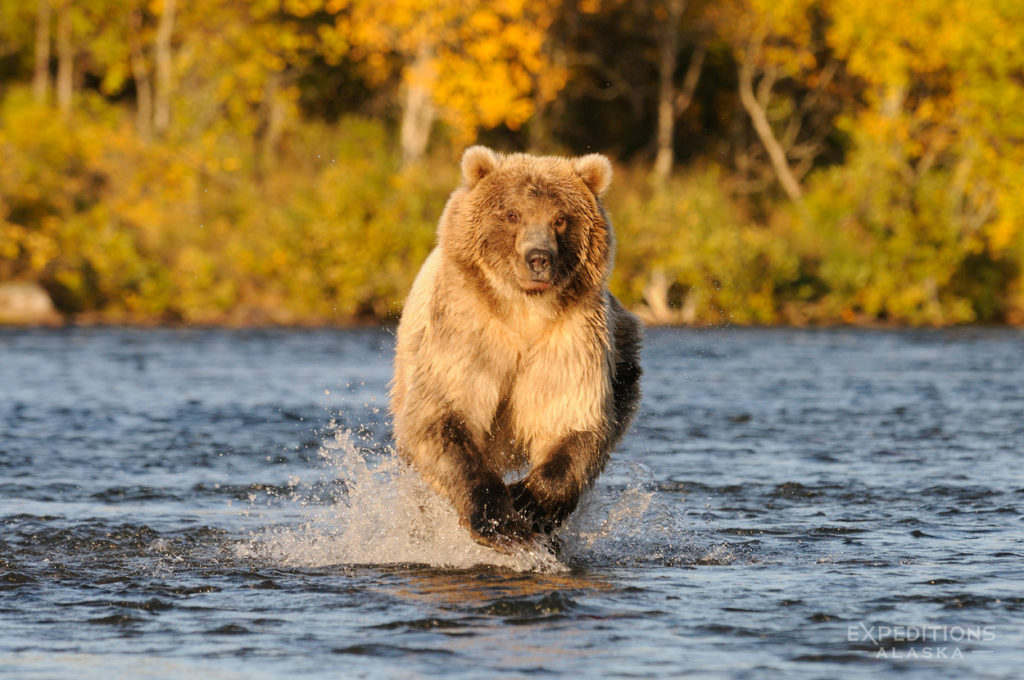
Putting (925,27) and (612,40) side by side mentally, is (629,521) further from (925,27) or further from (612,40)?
(612,40)

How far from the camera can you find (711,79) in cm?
4072

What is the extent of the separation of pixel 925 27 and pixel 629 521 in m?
26.4

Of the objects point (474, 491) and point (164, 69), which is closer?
point (474, 491)

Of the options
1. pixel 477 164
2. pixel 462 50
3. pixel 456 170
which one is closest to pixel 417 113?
pixel 462 50

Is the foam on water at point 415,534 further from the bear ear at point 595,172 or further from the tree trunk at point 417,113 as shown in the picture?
the tree trunk at point 417,113

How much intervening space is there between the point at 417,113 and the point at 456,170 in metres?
3.45

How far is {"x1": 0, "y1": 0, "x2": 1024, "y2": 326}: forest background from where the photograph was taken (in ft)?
102

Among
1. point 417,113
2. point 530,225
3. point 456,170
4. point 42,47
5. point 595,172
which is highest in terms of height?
point 42,47

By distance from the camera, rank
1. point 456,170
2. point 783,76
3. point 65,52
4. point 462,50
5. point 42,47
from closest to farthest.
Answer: point 456,170 → point 462,50 → point 65,52 → point 42,47 → point 783,76

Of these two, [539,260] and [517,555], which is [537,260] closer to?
[539,260]

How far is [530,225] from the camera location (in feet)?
24.8

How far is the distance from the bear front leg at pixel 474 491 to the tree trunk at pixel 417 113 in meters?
25.5

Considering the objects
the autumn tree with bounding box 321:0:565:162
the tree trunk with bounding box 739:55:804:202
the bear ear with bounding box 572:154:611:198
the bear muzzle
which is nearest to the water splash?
the bear muzzle

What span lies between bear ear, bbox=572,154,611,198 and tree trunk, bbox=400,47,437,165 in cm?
2483
